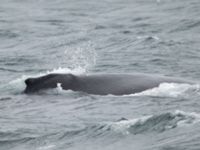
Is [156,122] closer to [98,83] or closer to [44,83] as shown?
[98,83]

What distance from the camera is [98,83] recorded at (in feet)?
75.6

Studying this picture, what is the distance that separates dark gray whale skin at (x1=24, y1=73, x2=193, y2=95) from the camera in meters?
22.8

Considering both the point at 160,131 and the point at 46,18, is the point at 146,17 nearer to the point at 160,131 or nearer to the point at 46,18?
the point at 46,18

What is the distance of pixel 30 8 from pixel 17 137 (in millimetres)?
30925

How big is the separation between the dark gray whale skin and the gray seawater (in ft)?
0.98

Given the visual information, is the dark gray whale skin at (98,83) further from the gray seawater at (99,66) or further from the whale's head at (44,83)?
the gray seawater at (99,66)

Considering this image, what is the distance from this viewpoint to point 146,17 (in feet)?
136

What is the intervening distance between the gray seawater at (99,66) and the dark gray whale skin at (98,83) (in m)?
0.30

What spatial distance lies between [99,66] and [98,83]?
235 inches

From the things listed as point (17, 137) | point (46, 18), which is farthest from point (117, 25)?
point (17, 137)

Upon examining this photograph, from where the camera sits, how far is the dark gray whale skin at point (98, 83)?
896 inches

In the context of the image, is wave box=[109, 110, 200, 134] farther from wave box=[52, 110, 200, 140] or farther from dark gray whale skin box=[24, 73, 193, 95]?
dark gray whale skin box=[24, 73, 193, 95]

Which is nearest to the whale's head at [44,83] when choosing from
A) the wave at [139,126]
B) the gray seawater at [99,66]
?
the gray seawater at [99,66]

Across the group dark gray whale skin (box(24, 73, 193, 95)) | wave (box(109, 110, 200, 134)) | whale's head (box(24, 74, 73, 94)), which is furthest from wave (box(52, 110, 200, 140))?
whale's head (box(24, 74, 73, 94))
